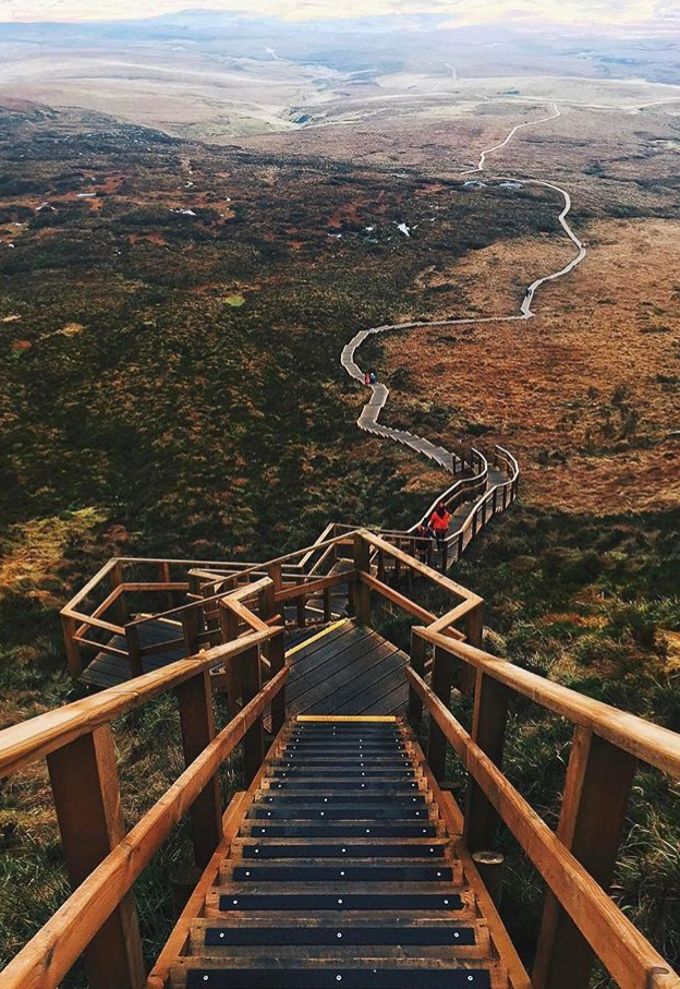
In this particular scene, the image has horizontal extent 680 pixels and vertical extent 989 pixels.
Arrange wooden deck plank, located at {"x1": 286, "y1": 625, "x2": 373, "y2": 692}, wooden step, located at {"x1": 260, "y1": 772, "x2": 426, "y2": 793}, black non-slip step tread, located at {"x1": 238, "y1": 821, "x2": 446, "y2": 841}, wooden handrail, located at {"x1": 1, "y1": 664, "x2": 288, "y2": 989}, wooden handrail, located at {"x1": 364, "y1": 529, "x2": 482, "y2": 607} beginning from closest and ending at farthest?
wooden handrail, located at {"x1": 1, "y1": 664, "x2": 288, "y2": 989}
black non-slip step tread, located at {"x1": 238, "y1": 821, "x2": 446, "y2": 841}
wooden step, located at {"x1": 260, "y1": 772, "x2": 426, "y2": 793}
wooden handrail, located at {"x1": 364, "y1": 529, "x2": 482, "y2": 607}
wooden deck plank, located at {"x1": 286, "y1": 625, "x2": 373, "y2": 692}

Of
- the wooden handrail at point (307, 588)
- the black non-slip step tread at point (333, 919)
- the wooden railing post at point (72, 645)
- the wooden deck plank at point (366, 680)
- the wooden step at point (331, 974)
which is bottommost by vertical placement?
the wooden railing post at point (72, 645)

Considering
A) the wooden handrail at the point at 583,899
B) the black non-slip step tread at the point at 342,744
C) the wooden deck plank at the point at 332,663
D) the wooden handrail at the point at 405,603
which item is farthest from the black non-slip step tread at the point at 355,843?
the wooden deck plank at the point at 332,663

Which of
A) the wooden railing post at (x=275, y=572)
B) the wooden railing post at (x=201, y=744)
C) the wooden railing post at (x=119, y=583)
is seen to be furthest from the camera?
the wooden railing post at (x=119, y=583)

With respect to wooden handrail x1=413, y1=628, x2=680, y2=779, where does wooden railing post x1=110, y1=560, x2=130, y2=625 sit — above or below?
below

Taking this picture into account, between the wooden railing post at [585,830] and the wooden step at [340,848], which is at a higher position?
the wooden railing post at [585,830]

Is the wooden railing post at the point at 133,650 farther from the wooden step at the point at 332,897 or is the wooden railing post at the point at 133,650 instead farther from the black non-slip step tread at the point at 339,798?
the wooden step at the point at 332,897

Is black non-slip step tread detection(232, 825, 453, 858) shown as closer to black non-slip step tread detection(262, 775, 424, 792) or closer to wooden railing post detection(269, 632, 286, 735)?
black non-slip step tread detection(262, 775, 424, 792)

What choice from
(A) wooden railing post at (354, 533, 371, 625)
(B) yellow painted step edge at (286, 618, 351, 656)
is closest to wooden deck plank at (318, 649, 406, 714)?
(A) wooden railing post at (354, 533, 371, 625)

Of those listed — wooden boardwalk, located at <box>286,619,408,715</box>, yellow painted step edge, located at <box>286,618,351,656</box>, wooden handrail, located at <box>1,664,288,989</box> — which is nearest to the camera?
wooden handrail, located at <box>1,664,288,989</box>
